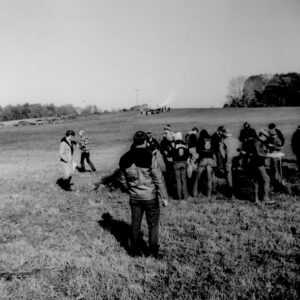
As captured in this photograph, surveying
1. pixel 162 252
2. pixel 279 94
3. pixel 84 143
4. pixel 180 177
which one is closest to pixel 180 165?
pixel 180 177

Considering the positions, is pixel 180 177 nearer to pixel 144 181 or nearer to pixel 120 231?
pixel 120 231

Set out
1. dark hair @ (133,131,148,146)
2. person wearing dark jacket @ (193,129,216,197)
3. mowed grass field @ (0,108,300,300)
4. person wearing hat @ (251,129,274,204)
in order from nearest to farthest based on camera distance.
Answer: mowed grass field @ (0,108,300,300), dark hair @ (133,131,148,146), person wearing hat @ (251,129,274,204), person wearing dark jacket @ (193,129,216,197)

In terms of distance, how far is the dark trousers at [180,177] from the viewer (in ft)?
30.9

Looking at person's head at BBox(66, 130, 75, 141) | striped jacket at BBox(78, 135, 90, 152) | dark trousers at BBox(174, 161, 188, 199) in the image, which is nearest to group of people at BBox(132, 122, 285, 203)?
dark trousers at BBox(174, 161, 188, 199)

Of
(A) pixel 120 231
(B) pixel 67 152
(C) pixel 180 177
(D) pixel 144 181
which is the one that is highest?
(D) pixel 144 181

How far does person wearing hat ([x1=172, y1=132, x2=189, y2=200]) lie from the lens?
30.7ft

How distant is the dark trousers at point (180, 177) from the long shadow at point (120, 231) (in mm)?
2013

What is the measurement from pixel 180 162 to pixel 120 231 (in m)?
2.79

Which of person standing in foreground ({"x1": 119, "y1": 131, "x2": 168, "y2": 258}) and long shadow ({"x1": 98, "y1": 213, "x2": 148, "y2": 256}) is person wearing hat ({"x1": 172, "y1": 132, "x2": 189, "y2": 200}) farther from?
person standing in foreground ({"x1": 119, "y1": 131, "x2": 168, "y2": 258})

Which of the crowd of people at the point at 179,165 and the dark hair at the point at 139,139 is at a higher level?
the dark hair at the point at 139,139

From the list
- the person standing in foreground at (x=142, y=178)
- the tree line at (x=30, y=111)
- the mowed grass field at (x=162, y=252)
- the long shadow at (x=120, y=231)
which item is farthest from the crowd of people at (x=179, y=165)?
the tree line at (x=30, y=111)

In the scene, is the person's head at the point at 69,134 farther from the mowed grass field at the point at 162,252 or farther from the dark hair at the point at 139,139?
the dark hair at the point at 139,139

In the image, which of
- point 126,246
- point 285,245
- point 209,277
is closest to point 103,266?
point 126,246

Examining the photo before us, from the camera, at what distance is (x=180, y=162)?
30.9ft
